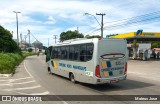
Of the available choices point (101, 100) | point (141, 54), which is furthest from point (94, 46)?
point (141, 54)

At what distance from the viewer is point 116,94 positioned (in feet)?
41.3

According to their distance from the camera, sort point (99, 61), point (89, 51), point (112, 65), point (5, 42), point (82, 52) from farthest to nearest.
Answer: point (5, 42) → point (82, 52) → point (89, 51) → point (112, 65) → point (99, 61)

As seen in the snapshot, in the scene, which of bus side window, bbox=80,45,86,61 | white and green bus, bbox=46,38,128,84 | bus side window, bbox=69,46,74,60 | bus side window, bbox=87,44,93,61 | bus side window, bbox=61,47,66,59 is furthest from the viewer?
bus side window, bbox=61,47,66,59

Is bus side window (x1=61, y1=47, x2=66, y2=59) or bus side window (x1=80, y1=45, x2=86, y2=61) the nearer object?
bus side window (x1=80, y1=45, x2=86, y2=61)

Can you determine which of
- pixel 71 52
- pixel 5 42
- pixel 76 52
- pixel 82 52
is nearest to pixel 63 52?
pixel 71 52

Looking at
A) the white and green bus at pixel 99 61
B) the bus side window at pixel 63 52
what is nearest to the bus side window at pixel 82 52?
the white and green bus at pixel 99 61

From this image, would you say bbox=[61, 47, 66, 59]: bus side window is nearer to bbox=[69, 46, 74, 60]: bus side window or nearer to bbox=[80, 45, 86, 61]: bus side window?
bbox=[69, 46, 74, 60]: bus side window

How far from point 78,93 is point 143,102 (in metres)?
3.53

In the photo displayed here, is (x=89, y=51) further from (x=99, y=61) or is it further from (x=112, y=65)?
(x=112, y=65)

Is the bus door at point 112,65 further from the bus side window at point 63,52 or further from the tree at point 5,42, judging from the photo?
the tree at point 5,42

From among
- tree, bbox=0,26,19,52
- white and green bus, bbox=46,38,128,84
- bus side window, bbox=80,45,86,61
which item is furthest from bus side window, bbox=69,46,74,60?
tree, bbox=0,26,19,52

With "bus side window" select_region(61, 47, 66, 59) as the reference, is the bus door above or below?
below

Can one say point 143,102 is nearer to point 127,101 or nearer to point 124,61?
point 127,101

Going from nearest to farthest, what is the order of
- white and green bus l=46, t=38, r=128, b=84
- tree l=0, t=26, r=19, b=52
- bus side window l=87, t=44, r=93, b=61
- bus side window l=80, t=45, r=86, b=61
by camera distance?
1. white and green bus l=46, t=38, r=128, b=84
2. bus side window l=87, t=44, r=93, b=61
3. bus side window l=80, t=45, r=86, b=61
4. tree l=0, t=26, r=19, b=52
